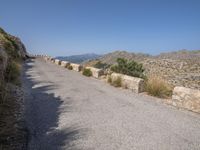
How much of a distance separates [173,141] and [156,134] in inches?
17.8

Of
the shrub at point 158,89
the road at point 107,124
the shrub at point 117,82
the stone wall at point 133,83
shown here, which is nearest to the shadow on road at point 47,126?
the road at point 107,124

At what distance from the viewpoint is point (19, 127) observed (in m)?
5.50

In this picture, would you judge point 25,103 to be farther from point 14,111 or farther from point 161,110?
point 161,110

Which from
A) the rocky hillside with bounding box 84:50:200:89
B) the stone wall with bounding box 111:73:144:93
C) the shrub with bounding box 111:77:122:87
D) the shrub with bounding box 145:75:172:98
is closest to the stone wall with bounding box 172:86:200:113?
the shrub with bounding box 145:75:172:98

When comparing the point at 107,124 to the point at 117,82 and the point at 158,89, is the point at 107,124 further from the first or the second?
the point at 117,82

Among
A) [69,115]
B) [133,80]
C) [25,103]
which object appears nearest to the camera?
[69,115]

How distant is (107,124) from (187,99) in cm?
345

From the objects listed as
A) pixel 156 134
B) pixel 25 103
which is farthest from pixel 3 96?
pixel 156 134

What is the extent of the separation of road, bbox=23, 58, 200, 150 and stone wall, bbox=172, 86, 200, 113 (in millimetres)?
425

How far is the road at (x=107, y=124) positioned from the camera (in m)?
4.67

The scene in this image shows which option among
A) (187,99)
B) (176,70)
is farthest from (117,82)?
(176,70)

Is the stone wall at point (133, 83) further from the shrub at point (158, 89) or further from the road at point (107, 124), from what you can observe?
the road at point (107, 124)

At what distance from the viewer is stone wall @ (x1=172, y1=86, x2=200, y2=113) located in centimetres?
744

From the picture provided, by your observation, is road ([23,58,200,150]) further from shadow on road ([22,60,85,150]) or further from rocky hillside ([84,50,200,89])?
rocky hillside ([84,50,200,89])
